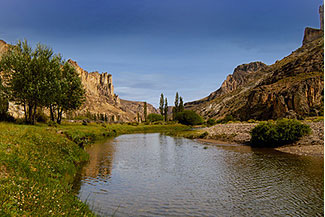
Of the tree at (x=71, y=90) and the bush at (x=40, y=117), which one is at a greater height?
the tree at (x=71, y=90)

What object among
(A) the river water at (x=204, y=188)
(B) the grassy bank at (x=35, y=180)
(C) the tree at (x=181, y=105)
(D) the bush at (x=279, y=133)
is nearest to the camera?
(B) the grassy bank at (x=35, y=180)

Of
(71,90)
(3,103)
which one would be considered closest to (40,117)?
(71,90)

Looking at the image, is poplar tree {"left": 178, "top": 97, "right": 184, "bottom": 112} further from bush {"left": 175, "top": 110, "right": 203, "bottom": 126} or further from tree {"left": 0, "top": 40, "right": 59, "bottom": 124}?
tree {"left": 0, "top": 40, "right": 59, "bottom": 124}

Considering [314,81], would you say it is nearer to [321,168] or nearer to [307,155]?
[307,155]

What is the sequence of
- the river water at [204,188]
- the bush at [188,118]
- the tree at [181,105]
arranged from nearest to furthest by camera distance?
1. the river water at [204,188]
2. the bush at [188,118]
3. the tree at [181,105]

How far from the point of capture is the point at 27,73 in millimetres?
36438

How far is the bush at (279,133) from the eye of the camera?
3519 centimetres

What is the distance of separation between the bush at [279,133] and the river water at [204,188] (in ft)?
36.1

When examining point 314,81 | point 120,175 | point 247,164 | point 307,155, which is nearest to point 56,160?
point 120,175

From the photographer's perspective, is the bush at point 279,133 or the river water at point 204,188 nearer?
the river water at point 204,188

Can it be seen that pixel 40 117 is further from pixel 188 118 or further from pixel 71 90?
pixel 188 118

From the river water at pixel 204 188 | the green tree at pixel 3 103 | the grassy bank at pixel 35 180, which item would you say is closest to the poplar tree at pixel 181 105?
the green tree at pixel 3 103

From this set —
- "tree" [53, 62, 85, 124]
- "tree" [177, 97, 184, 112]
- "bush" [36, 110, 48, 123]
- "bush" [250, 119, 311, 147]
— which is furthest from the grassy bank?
"tree" [177, 97, 184, 112]

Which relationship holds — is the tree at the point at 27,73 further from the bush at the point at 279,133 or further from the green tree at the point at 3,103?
the bush at the point at 279,133
